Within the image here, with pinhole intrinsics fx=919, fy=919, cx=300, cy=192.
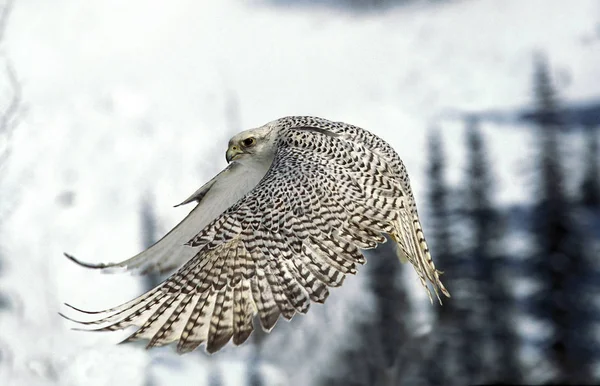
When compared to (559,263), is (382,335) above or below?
above

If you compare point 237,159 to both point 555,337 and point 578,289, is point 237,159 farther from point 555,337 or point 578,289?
point 578,289

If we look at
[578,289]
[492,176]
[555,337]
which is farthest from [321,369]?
[492,176]

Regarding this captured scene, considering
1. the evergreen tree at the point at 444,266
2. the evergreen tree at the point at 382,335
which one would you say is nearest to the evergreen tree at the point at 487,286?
the evergreen tree at the point at 444,266

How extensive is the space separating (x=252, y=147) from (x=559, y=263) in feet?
138

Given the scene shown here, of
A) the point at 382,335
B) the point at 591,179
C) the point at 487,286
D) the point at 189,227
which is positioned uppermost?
the point at 189,227

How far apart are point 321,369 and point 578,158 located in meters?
26.0

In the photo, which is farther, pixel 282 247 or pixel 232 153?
pixel 232 153

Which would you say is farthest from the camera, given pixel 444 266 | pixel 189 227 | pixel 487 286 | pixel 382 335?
pixel 487 286

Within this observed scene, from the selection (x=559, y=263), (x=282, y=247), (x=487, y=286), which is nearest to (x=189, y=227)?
(x=282, y=247)

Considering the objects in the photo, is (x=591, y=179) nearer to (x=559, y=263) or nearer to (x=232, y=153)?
(x=559, y=263)

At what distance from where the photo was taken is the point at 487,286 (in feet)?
161

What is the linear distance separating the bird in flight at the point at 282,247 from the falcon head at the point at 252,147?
42 centimetres

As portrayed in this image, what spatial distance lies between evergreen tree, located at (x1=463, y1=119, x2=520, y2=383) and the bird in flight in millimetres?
37008

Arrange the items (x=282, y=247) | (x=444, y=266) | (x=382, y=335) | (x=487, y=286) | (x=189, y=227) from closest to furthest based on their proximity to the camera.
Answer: (x=282, y=247) → (x=189, y=227) → (x=382, y=335) → (x=444, y=266) → (x=487, y=286)
